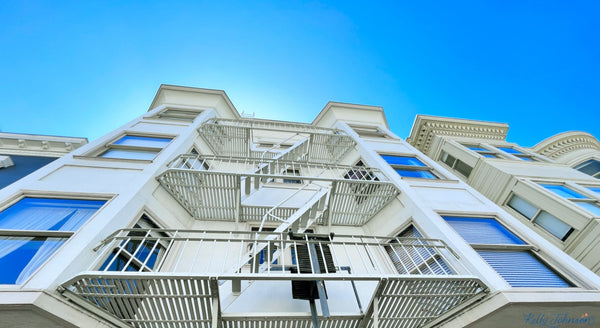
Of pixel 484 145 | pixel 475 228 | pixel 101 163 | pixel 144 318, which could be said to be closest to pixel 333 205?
pixel 475 228

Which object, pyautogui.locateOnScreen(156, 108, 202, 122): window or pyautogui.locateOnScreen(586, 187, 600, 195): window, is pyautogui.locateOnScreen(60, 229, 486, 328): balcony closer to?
pyautogui.locateOnScreen(156, 108, 202, 122): window

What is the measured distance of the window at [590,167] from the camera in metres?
12.7

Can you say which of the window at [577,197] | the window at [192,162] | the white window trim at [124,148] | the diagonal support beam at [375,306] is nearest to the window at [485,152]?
the window at [577,197]

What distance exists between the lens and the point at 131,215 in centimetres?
493

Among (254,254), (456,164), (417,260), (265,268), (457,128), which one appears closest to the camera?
(254,254)

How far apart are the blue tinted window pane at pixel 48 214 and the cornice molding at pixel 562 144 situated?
19.7 meters

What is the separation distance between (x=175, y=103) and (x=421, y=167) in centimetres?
1178

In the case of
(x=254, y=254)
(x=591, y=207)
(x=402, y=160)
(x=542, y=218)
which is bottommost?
(x=254, y=254)

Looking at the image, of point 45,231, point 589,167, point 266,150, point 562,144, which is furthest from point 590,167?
point 45,231

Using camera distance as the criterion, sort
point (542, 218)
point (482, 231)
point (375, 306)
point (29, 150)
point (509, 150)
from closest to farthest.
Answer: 1. point (375, 306)
2. point (482, 231)
3. point (542, 218)
4. point (29, 150)
5. point (509, 150)

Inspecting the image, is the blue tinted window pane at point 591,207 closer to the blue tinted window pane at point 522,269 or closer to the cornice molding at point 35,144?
the blue tinted window pane at point 522,269

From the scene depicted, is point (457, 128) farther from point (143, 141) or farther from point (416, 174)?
point (143, 141)

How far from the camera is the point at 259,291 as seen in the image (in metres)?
4.57

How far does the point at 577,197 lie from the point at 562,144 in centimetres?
807
